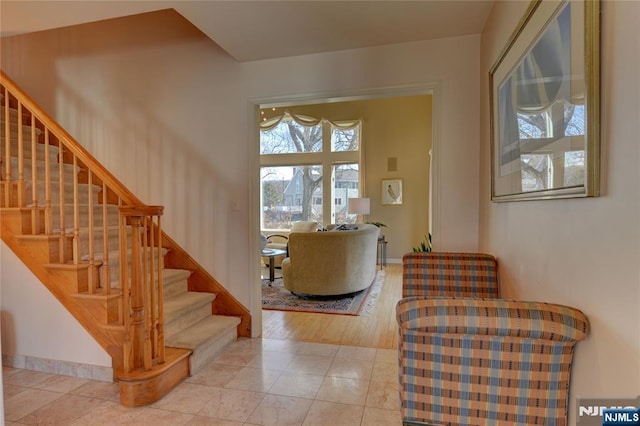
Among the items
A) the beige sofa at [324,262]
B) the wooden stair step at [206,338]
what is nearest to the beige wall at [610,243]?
the wooden stair step at [206,338]

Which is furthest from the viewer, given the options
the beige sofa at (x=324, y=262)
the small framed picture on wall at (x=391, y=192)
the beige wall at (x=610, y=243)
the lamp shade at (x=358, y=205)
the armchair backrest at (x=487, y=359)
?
the small framed picture on wall at (x=391, y=192)

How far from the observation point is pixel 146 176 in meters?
3.27

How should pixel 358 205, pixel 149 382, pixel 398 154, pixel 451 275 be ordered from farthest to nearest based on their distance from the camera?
pixel 398 154
pixel 358 205
pixel 451 275
pixel 149 382

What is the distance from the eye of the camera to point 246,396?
2.03m

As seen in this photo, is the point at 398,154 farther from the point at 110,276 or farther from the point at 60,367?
the point at 60,367

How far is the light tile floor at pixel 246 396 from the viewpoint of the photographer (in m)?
1.81

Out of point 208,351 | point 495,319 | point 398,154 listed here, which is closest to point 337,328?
point 208,351

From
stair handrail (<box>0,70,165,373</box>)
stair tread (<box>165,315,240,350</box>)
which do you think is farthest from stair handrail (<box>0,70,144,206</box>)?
stair tread (<box>165,315,240,350</box>)

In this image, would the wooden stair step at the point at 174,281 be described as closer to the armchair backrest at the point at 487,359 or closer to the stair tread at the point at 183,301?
the stair tread at the point at 183,301

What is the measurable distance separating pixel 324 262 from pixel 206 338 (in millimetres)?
1749

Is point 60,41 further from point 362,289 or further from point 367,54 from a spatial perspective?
point 362,289

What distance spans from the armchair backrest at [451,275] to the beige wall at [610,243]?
2.41ft

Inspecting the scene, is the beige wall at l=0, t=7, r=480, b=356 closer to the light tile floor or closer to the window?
the light tile floor

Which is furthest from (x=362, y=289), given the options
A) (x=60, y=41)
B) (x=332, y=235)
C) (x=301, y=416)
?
(x=60, y=41)
